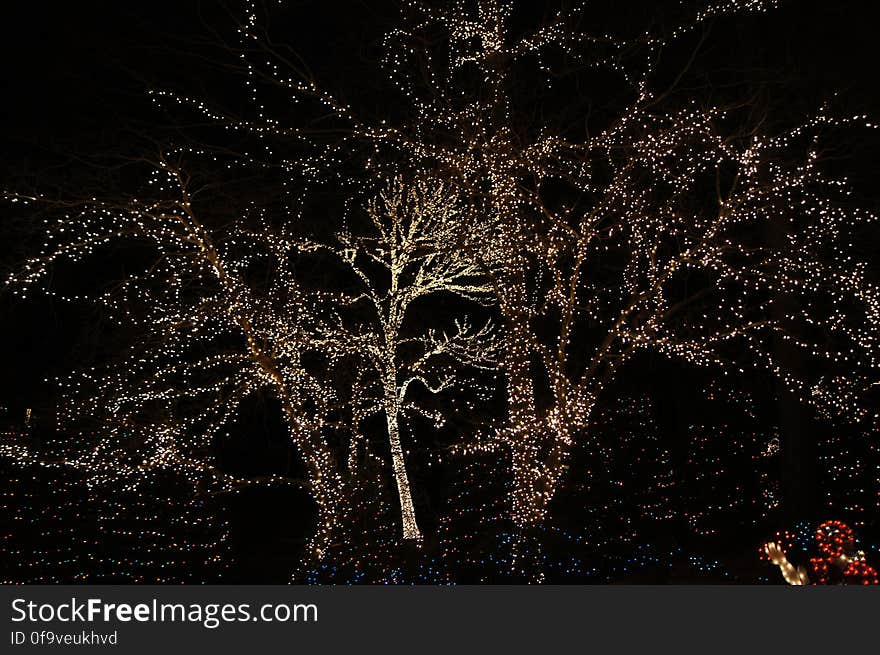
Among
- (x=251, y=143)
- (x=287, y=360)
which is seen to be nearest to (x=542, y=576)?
(x=287, y=360)

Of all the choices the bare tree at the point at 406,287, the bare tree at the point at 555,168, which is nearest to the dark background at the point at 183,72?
the bare tree at the point at 555,168

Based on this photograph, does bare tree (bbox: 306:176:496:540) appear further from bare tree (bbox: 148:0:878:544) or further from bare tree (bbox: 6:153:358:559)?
bare tree (bbox: 148:0:878:544)

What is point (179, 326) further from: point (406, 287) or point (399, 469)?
point (399, 469)

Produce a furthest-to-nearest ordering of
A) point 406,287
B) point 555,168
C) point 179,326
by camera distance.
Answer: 1. point 406,287
2. point 555,168
3. point 179,326

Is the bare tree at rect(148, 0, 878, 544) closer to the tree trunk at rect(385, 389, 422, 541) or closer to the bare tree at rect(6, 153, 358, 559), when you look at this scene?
the bare tree at rect(6, 153, 358, 559)

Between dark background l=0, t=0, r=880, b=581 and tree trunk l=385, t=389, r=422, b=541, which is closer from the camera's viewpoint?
dark background l=0, t=0, r=880, b=581

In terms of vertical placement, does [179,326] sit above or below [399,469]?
above

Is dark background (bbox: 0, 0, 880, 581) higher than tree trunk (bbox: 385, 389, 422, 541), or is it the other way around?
dark background (bbox: 0, 0, 880, 581)

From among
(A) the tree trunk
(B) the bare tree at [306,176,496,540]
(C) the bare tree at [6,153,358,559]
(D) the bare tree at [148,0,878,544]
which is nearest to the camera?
(D) the bare tree at [148,0,878,544]

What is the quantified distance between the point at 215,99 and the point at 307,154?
110cm

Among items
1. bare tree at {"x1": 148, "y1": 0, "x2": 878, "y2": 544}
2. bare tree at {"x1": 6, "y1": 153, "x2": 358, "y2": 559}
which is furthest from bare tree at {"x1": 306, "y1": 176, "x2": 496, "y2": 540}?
bare tree at {"x1": 148, "y1": 0, "x2": 878, "y2": 544}

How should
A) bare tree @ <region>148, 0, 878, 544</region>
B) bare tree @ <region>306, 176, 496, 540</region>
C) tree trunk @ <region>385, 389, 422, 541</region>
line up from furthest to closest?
tree trunk @ <region>385, 389, 422, 541</region> → bare tree @ <region>306, 176, 496, 540</region> → bare tree @ <region>148, 0, 878, 544</region>

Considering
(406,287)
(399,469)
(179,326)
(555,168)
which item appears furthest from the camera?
(406,287)

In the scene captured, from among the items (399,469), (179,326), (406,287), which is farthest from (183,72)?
(399,469)
